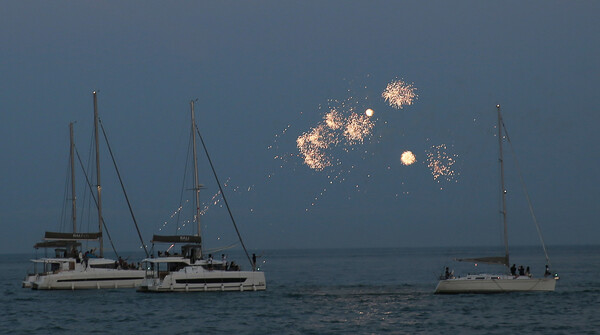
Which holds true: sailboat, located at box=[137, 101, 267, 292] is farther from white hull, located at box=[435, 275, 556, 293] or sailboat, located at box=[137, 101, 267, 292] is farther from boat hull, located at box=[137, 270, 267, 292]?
white hull, located at box=[435, 275, 556, 293]

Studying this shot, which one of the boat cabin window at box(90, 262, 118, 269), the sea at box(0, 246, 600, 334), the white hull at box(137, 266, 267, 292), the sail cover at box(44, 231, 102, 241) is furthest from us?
the sail cover at box(44, 231, 102, 241)

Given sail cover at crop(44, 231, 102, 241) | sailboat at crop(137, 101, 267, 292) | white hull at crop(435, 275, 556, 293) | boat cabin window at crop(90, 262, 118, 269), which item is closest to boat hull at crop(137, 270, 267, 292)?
sailboat at crop(137, 101, 267, 292)

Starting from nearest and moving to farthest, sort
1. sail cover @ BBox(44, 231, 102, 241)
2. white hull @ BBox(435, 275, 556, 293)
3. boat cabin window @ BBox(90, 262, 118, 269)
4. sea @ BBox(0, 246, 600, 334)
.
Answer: sea @ BBox(0, 246, 600, 334) → white hull @ BBox(435, 275, 556, 293) → boat cabin window @ BBox(90, 262, 118, 269) → sail cover @ BBox(44, 231, 102, 241)

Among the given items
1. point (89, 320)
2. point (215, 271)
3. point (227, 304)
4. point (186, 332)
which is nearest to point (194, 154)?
point (215, 271)

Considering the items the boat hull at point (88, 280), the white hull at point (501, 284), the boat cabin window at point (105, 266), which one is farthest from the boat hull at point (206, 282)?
the white hull at point (501, 284)

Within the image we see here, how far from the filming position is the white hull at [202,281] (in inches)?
3024

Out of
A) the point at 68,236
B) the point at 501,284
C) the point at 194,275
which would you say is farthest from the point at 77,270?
the point at 501,284

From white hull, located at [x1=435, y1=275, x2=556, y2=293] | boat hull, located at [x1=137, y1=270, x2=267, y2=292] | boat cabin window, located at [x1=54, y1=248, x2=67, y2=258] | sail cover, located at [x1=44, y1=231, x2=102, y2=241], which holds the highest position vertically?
sail cover, located at [x1=44, y1=231, x2=102, y2=241]

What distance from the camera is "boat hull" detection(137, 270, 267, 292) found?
7681 centimetres

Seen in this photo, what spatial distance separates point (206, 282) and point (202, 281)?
1.14 feet

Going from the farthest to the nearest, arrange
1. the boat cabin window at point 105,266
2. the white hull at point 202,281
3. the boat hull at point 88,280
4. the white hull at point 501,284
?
the boat cabin window at point 105,266 < the boat hull at point 88,280 < the white hull at point 202,281 < the white hull at point 501,284

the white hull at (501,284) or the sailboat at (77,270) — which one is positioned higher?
the sailboat at (77,270)

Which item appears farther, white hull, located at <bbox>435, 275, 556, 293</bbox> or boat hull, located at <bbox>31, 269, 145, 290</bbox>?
boat hull, located at <bbox>31, 269, 145, 290</bbox>

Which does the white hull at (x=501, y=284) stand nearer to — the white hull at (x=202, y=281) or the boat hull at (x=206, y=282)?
the boat hull at (x=206, y=282)
